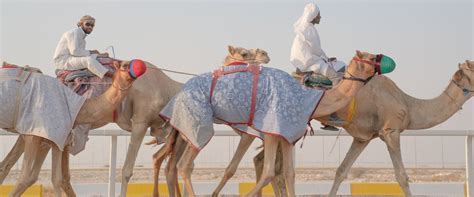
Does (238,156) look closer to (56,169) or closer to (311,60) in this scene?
(311,60)

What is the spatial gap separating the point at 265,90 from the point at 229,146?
544cm

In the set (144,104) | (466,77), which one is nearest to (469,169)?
(466,77)

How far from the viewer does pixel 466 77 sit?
34.5ft

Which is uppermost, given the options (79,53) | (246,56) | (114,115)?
(79,53)

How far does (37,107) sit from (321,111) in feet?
10.4

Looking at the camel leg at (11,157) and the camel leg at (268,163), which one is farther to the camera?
the camel leg at (11,157)

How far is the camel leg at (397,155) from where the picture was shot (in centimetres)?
1015

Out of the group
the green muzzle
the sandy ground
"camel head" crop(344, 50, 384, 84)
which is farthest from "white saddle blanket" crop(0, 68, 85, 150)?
the sandy ground

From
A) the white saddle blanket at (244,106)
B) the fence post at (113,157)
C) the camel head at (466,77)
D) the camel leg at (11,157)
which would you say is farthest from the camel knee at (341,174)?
the camel leg at (11,157)

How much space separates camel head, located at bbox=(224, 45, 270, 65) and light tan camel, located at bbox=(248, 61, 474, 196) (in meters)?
1.19

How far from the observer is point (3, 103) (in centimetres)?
885

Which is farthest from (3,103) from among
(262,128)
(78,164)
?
(78,164)

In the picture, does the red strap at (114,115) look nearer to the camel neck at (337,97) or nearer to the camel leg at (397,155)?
the camel neck at (337,97)

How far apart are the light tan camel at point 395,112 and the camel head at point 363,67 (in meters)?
1.13
